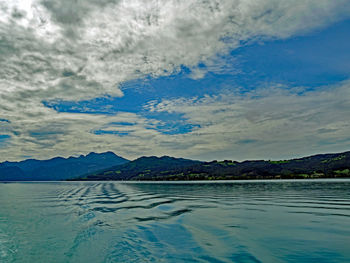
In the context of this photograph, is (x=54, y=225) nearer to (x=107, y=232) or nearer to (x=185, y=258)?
(x=107, y=232)

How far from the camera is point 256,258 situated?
12.9 m

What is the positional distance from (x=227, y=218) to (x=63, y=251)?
15958 mm

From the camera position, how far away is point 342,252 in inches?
529

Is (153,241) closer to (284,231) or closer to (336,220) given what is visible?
(284,231)

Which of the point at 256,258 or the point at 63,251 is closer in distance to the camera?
the point at 256,258

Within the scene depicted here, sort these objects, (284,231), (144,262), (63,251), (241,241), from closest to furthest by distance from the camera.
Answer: (144,262) < (63,251) < (241,241) < (284,231)

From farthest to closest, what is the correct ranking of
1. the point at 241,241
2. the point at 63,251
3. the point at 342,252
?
1. the point at 241,241
2. the point at 63,251
3. the point at 342,252

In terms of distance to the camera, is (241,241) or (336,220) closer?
(241,241)

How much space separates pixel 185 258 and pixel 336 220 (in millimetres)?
17528

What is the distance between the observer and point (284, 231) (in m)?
18.7

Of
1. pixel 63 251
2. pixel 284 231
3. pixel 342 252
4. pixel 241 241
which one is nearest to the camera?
pixel 342 252

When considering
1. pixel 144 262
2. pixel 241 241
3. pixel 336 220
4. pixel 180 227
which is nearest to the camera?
pixel 144 262

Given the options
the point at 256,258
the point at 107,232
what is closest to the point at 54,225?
the point at 107,232

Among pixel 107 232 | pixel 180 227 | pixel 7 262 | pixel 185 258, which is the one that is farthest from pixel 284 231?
pixel 7 262
